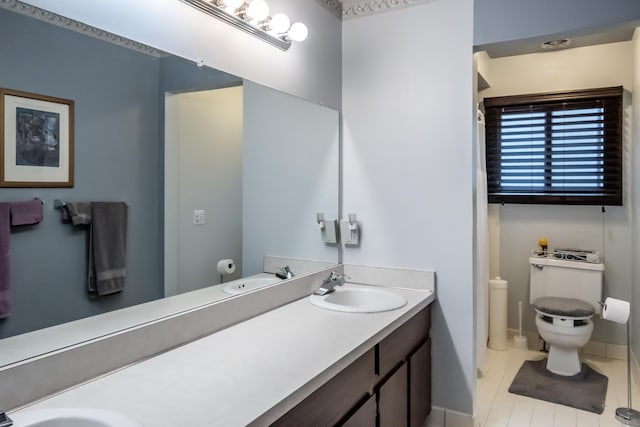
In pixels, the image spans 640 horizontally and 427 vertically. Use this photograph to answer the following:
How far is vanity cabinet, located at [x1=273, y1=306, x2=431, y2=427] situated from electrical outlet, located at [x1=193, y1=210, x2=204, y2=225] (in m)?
0.80

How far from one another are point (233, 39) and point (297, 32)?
373mm

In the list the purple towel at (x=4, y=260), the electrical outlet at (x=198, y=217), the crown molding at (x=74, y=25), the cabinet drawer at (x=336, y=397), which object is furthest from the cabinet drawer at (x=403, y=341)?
the crown molding at (x=74, y=25)

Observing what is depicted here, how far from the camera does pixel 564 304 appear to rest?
320 cm

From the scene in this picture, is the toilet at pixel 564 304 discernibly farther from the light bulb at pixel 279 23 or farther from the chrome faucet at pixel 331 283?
the light bulb at pixel 279 23

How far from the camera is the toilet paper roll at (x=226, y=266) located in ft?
6.14

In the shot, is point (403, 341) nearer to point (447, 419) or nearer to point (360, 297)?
point (360, 297)

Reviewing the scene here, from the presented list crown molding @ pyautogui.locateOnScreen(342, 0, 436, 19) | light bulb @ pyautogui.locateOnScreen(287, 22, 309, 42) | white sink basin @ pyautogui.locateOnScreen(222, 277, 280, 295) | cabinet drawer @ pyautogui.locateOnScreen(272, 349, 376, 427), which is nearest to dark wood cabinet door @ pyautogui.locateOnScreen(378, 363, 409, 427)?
cabinet drawer @ pyautogui.locateOnScreen(272, 349, 376, 427)

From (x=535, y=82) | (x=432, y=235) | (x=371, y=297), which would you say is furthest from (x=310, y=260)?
(x=535, y=82)

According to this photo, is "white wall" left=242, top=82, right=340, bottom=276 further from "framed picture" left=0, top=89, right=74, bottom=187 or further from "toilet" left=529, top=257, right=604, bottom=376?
"toilet" left=529, top=257, right=604, bottom=376

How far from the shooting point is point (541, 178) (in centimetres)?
369

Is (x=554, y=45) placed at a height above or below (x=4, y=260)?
above

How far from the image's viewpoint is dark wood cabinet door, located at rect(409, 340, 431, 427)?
2.14m

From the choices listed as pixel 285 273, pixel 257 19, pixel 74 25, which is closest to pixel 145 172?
pixel 74 25

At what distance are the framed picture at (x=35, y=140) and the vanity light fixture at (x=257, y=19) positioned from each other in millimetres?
678
